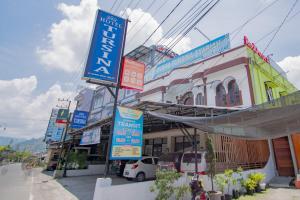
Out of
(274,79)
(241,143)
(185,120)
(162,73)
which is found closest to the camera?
(185,120)

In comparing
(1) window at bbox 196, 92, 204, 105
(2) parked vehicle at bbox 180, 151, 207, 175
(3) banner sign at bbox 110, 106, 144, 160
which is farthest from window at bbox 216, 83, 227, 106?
(3) banner sign at bbox 110, 106, 144, 160

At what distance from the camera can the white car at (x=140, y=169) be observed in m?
11.5

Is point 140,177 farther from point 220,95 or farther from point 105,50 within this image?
point 105,50

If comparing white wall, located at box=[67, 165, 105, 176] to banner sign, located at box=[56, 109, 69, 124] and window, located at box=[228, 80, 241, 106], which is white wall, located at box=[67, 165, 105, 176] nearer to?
banner sign, located at box=[56, 109, 69, 124]

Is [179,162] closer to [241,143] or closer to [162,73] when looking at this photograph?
[241,143]

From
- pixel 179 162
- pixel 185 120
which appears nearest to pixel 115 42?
pixel 185 120

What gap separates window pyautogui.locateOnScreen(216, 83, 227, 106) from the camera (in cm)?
1373

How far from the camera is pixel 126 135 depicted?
6219 mm

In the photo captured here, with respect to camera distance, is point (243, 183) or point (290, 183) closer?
point (243, 183)

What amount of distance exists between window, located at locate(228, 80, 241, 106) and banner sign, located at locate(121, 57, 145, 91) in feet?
28.3

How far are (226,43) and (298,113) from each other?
33.7 ft

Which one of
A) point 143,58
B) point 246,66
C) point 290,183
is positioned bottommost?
point 290,183

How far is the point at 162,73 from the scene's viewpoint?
20031 millimetres

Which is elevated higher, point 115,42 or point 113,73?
point 115,42
